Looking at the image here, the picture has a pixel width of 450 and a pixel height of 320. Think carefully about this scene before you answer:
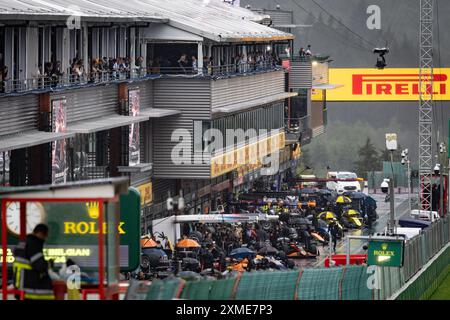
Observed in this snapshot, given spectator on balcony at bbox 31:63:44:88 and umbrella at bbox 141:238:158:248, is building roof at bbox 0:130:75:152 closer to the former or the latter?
spectator on balcony at bbox 31:63:44:88

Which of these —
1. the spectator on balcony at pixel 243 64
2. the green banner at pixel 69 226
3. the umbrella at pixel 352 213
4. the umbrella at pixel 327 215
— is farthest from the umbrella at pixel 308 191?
the green banner at pixel 69 226

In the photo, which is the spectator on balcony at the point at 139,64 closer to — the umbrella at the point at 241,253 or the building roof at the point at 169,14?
the building roof at the point at 169,14

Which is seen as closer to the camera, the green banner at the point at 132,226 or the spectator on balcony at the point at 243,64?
the green banner at the point at 132,226

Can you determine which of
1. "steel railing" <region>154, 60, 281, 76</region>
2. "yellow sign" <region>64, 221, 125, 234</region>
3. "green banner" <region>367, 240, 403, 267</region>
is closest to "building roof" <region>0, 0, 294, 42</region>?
"steel railing" <region>154, 60, 281, 76</region>

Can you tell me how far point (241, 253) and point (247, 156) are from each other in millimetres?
23893

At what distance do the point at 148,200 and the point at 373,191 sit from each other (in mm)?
47395

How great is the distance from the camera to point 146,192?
72.1 metres

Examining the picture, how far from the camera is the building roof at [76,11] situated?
52.0 meters

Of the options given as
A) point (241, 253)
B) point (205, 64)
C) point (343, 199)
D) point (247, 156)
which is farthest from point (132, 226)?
point (343, 199)

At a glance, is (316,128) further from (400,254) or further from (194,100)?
(400,254)

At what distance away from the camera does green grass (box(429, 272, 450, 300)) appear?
52.2m

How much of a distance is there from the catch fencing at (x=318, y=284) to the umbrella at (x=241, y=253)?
293 inches

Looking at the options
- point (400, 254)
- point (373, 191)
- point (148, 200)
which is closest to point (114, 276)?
point (400, 254)

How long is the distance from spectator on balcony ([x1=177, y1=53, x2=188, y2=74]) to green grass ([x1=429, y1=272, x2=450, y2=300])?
20.9 meters
